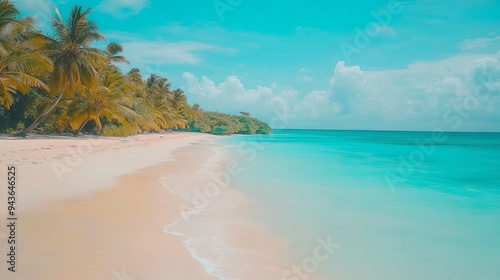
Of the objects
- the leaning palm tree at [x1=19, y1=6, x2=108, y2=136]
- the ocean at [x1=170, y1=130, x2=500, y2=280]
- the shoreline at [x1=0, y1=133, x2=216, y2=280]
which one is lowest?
the shoreline at [x1=0, y1=133, x2=216, y2=280]

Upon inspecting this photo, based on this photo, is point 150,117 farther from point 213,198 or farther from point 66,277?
point 66,277

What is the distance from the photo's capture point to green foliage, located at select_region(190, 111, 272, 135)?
7669 cm

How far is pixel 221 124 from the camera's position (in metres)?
80.0

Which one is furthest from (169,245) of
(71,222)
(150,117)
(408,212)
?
(150,117)

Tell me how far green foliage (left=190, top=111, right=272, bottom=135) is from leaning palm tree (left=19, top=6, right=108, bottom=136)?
5358 cm

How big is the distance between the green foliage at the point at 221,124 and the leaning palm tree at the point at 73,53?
176 ft

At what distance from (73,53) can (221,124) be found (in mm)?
60529

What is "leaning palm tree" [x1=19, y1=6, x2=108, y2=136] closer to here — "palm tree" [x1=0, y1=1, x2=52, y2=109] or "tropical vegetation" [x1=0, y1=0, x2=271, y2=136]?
"tropical vegetation" [x1=0, y1=0, x2=271, y2=136]

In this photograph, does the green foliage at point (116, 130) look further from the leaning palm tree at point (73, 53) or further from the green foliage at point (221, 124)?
the green foliage at point (221, 124)

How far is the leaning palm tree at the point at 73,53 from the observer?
63.5 ft

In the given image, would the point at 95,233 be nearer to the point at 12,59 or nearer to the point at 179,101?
the point at 12,59

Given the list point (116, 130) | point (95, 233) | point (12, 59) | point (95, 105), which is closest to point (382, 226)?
point (95, 233)

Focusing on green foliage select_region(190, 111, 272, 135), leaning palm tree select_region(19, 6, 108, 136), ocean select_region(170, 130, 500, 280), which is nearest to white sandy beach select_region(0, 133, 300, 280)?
ocean select_region(170, 130, 500, 280)

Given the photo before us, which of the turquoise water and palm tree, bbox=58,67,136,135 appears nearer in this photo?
the turquoise water
